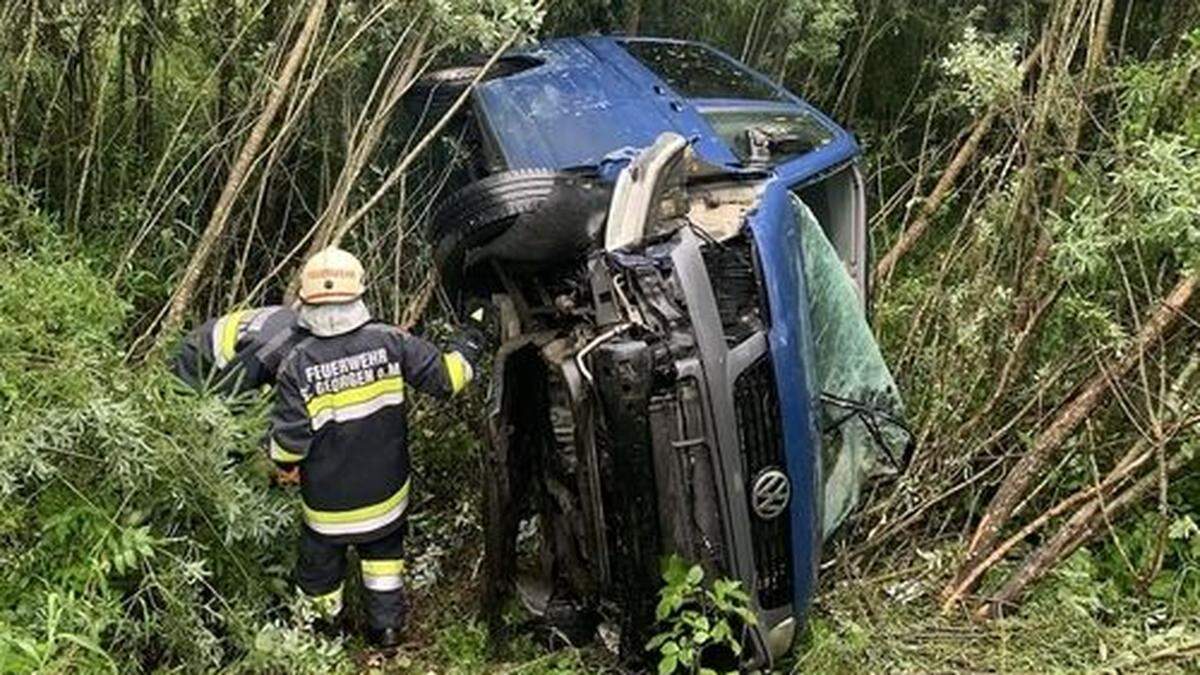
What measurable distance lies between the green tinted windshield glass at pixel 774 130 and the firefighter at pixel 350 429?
4.80 feet

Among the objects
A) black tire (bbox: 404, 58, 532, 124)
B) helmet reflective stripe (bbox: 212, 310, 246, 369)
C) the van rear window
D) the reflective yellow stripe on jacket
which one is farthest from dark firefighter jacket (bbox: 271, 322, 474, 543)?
the van rear window

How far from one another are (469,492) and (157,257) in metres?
1.49

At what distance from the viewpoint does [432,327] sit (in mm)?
4770

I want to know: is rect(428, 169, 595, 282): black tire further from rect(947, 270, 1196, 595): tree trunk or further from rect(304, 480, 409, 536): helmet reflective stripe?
rect(947, 270, 1196, 595): tree trunk

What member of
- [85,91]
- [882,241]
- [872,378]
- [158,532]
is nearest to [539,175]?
[872,378]

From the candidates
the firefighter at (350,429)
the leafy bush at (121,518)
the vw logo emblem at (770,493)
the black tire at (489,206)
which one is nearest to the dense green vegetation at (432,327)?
the leafy bush at (121,518)

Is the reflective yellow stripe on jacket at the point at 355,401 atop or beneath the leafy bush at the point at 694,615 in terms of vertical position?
atop

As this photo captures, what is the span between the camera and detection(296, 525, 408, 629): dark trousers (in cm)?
388

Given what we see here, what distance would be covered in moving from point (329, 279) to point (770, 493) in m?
1.46

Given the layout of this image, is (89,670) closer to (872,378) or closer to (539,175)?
(539,175)

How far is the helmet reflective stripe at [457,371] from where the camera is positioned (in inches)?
155

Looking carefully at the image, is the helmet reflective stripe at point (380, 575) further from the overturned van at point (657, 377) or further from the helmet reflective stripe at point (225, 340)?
the helmet reflective stripe at point (225, 340)

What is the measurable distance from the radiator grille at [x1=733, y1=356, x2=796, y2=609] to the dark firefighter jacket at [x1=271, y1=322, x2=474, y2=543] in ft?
3.57

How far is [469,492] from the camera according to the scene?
4.49 m
